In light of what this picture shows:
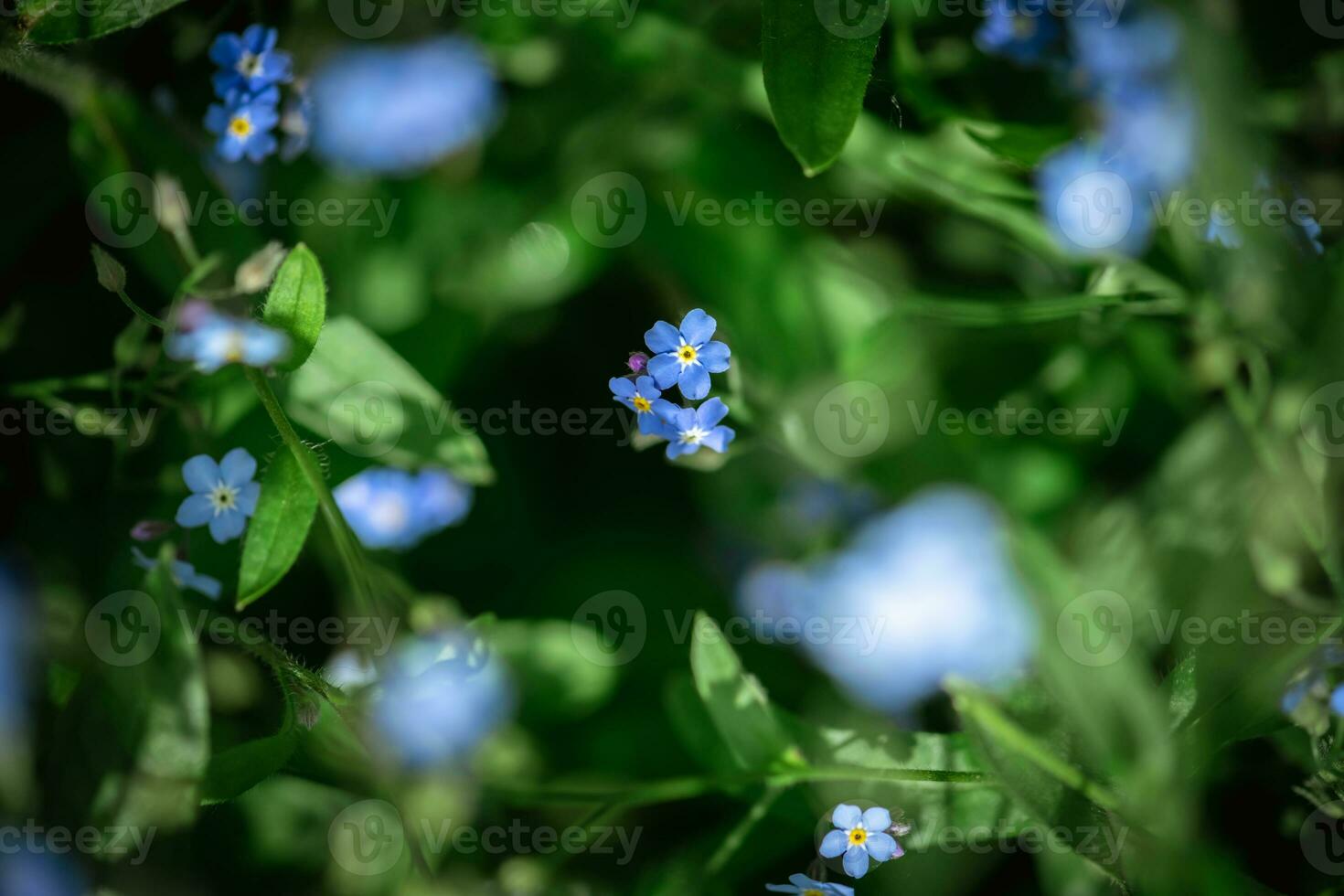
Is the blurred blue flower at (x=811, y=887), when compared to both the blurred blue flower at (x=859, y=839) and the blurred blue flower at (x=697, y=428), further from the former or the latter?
the blurred blue flower at (x=697, y=428)

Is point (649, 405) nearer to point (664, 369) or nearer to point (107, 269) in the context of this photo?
point (664, 369)

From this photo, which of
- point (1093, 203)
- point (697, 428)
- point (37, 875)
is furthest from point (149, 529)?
point (1093, 203)

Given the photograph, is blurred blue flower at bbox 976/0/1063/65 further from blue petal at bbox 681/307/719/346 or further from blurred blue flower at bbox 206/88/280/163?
blurred blue flower at bbox 206/88/280/163

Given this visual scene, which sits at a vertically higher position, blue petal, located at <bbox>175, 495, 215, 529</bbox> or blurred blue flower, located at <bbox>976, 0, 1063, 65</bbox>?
blurred blue flower, located at <bbox>976, 0, 1063, 65</bbox>

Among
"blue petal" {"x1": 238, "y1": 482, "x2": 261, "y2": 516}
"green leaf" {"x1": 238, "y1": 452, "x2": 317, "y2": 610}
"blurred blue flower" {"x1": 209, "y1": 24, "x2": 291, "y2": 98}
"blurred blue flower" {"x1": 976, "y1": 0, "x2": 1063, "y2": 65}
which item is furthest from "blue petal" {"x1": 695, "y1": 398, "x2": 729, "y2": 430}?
"blurred blue flower" {"x1": 976, "y1": 0, "x2": 1063, "y2": 65}

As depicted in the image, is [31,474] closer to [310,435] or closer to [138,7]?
[310,435]

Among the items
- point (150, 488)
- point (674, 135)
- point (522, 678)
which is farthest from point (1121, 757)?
point (150, 488)
